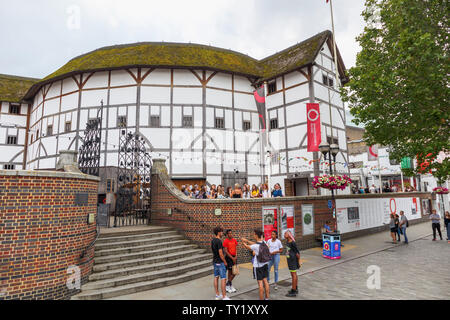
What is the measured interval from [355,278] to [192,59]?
64.4 feet

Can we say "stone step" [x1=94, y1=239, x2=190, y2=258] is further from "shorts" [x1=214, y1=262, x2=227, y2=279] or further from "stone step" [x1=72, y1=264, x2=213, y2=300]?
"shorts" [x1=214, y1=262, x2=227, y2=279]

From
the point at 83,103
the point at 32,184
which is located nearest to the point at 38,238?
the point at 32,184

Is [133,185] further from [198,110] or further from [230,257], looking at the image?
[198,110]

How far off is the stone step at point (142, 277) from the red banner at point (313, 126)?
12.9 metres

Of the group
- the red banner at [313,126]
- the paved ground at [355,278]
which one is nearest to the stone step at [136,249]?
the paved ground at [355,278]

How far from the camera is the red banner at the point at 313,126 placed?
18.9 m

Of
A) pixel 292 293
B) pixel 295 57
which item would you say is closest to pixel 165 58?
pixel 295 57

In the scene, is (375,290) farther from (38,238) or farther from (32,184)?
(32,184)

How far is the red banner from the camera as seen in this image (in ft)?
61.9

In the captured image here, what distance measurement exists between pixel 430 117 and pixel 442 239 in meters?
9.82

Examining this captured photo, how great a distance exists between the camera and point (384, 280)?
26.2 ft

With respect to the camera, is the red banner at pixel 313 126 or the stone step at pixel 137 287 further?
the red banner at pixel 313 126

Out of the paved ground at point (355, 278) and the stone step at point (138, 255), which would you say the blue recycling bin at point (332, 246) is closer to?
the paved ground at point (355, 278)

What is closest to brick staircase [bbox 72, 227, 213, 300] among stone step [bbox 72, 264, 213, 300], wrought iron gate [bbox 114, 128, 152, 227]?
stone step [bbox 72, 264, 213, 300]
